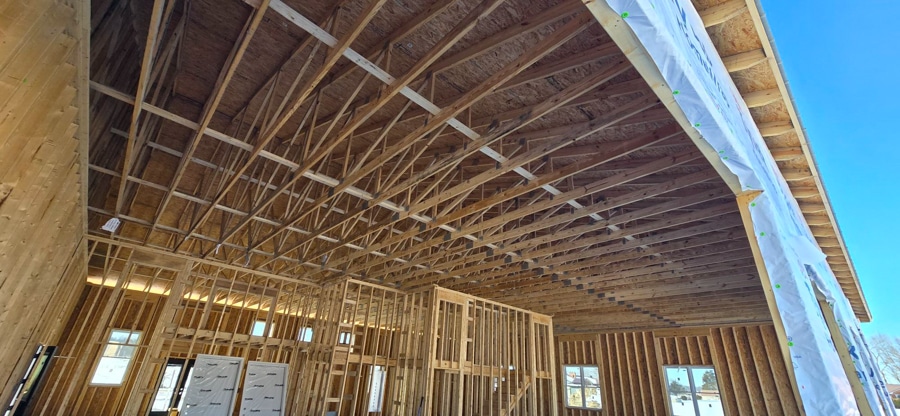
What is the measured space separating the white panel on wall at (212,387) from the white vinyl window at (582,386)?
12.6m

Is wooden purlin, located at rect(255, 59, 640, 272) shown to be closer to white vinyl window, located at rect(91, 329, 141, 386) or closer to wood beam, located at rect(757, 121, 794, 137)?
wood beam, located at rect(757, 121, 794, 137)


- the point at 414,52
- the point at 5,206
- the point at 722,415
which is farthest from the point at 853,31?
the point at 5,206

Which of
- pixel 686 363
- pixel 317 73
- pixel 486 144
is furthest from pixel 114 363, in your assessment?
pixel 686 363

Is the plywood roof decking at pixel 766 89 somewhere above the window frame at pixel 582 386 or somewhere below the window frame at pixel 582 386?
above

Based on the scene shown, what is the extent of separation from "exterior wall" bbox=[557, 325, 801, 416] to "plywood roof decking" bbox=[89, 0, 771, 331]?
3.69m

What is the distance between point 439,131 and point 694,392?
14.1m

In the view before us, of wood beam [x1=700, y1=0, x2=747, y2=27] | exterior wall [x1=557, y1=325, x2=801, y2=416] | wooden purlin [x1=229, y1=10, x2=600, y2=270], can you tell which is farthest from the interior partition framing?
wood beam [x1=700, y1=0, x2=747, y2=27]

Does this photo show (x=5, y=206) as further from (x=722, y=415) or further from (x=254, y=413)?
(x=722, y=415)

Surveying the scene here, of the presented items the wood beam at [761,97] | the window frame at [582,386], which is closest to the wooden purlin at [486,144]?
the wood beam at [761,97]

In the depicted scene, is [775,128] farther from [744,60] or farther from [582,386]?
[582,386]

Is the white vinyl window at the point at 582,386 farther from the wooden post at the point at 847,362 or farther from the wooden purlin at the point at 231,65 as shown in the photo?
the wooden purlin at the point at 231,65

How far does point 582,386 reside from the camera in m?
16.0

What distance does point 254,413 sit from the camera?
1052 cm

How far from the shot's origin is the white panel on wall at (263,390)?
1058 centimetres
